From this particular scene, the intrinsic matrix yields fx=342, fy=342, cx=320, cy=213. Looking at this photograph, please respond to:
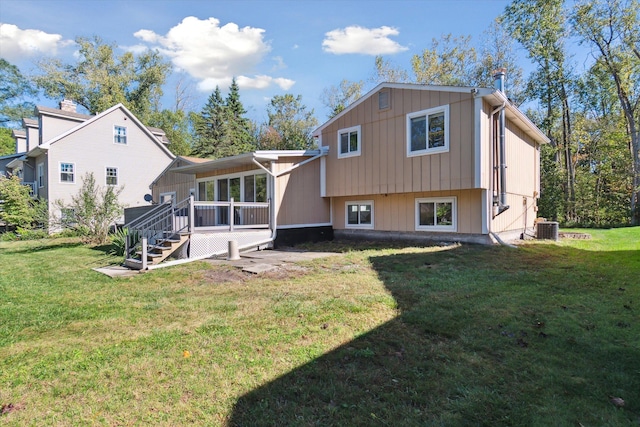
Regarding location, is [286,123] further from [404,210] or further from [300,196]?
[404,210]

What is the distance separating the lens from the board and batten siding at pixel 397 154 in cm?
941

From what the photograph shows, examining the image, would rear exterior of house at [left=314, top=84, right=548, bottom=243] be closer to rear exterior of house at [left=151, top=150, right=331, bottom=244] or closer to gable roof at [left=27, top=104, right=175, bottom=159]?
rear exterior of house at [left=151, top=150, right=331, bottom=244]

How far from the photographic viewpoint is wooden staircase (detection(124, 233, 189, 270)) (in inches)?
330

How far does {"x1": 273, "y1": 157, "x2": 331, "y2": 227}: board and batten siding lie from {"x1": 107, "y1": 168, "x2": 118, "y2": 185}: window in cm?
1421

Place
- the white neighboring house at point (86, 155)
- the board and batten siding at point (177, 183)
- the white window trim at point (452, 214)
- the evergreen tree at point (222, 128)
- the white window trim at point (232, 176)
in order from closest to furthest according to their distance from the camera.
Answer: the white window trim at point (452, 214) → the white window trim at point (232, 176) → the board and batten siding at point (177, 183) → the white neighboring house at point (86, 155) → the evergreen tree at point (222, 128)

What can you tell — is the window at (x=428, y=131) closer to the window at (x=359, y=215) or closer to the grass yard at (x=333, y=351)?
the window at (x=359, y=215)

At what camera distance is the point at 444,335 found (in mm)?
A: 3625

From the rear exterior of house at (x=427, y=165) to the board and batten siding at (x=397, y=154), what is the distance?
0.09 ft

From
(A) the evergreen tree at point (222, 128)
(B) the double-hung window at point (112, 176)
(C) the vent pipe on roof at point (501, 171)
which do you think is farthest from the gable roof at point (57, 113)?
(C) the vent pipe on roof at point (501, 171)

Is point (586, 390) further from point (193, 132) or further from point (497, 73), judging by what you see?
point (193, 132)

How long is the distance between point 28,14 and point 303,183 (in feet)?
36.5

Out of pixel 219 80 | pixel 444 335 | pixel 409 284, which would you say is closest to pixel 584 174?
pixel 409 284

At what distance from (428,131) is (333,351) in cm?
837

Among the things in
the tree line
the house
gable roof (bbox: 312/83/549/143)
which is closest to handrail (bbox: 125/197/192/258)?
the house
